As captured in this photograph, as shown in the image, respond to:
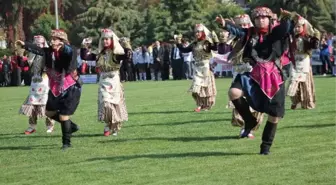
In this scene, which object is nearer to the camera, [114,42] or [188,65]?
[114,42]

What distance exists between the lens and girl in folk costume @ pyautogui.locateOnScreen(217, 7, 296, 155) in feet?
35.8

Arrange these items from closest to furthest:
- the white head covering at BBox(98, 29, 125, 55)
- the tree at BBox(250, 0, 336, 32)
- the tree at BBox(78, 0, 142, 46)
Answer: the white head covering at BBox(98, 29, 125, 55), the tree at BBox(250, 0, 336, 32), the tree at BBox(78, 0, 142, 46)

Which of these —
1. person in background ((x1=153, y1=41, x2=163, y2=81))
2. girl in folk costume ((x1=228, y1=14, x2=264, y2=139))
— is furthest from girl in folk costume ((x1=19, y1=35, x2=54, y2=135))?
person in background ((x1=153, y1=41, x2=163, y2=81))

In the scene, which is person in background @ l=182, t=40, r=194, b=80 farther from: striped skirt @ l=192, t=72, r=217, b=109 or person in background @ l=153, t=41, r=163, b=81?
striped skirt @ l=192, t=72, r=217, b=109

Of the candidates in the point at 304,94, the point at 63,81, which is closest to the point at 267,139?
the point at 63,81

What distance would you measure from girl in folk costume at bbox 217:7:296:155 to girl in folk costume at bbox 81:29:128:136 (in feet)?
11.2

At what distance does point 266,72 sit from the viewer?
10930mm

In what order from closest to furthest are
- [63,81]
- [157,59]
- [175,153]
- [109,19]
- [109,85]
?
[175,153] < [63,81] < [109,85] < [157,59] < [109,19]

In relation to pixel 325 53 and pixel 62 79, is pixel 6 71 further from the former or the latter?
pixel 62 79

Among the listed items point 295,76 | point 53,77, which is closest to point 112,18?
point 295,76

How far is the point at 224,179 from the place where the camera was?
30.3ft

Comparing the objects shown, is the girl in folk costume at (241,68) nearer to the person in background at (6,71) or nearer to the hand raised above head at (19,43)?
the hand raised above head at (19,43)

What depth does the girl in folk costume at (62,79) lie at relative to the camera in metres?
12.8

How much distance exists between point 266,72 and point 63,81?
→ 3672 mm
